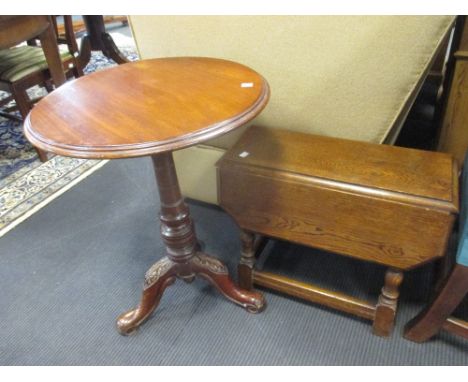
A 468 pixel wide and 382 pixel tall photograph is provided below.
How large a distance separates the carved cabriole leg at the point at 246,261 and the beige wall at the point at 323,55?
39 cm

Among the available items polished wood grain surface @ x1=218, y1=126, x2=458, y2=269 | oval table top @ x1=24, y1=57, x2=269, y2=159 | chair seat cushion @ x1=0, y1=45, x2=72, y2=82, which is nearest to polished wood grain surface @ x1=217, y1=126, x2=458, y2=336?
polished wood grain surface @ x1=218, y1=126, x2=458, y2=269

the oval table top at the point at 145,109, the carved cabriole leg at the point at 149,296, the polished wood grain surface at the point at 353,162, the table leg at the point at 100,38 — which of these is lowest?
the carved cabriole leg at the point at 149,296

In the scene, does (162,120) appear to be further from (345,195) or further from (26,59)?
(26,59)

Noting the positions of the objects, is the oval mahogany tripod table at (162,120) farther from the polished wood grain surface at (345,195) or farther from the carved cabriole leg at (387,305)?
the carved cabriole leg at (387,305)

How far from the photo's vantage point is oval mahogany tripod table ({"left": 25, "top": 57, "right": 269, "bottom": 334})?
76 centimetres

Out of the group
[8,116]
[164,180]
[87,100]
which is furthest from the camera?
[8,116]

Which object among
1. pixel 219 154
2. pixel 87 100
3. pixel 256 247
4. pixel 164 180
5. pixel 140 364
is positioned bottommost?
pixel 140 364

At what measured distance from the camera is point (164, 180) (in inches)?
40.5

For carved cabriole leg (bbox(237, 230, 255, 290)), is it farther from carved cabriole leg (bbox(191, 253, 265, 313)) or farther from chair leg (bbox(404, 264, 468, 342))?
chair leg (bbox(404, 264, 468, 342))

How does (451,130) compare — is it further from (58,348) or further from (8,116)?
(8,116)

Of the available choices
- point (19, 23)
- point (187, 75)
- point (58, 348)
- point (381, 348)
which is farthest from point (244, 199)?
point (19, 23)

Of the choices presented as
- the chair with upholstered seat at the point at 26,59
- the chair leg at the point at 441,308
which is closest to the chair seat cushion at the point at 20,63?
the chair with upholstered seat at the point at 26,59

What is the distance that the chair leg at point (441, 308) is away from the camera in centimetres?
93

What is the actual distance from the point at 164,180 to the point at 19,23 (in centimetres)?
135
